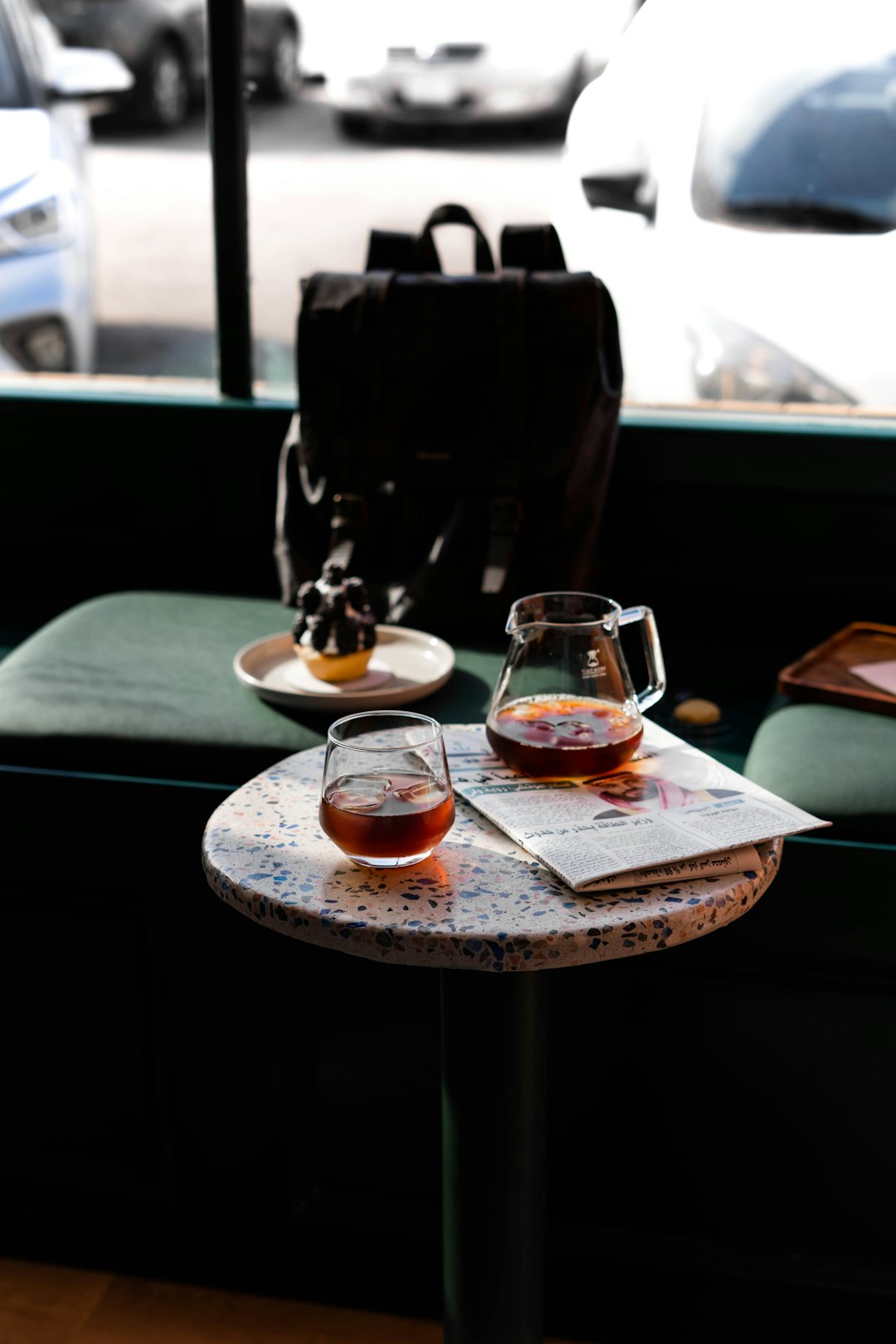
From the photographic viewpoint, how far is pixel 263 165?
7.29ft

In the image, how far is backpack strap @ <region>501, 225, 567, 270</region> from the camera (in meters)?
1.96

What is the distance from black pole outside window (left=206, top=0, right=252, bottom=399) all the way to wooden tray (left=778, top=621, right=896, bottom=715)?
1037mm

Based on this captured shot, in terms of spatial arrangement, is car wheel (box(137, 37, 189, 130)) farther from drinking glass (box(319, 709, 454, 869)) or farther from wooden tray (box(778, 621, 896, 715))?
drinking glass (box(319, 709, 454, 869))

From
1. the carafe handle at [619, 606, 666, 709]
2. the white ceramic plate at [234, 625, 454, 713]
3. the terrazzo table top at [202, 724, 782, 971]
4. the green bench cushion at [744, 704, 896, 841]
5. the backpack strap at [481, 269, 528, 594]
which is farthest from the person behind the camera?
the backpack strap at [481, 269, 528, 594]

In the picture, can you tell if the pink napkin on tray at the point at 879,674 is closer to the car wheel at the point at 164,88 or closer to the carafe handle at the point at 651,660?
the carafe handle at the point at 651,660

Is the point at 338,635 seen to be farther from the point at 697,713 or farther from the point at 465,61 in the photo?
the point at 465,61

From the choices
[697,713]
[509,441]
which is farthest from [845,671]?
[509,441]

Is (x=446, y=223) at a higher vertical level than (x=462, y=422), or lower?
higher

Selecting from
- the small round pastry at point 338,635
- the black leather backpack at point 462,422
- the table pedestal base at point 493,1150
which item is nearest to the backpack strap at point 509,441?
the black leather backpack at point 462,422

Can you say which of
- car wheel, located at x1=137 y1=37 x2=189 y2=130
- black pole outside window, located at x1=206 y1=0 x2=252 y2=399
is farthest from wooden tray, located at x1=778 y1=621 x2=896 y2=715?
car wheel, located at x1=137 y1=37 x2=189 y2=130

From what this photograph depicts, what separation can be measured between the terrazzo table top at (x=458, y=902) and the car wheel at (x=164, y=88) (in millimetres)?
1593

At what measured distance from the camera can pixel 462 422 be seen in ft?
6.28

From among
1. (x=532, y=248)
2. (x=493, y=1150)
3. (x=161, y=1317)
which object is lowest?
(x=161, y=1317)

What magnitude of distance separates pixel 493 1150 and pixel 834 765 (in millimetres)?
646
